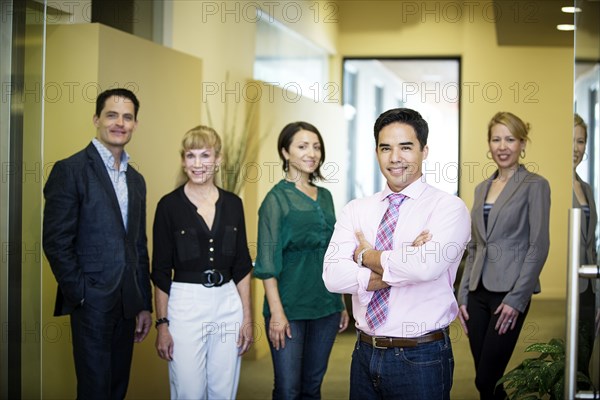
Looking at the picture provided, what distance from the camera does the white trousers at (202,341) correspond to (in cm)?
344

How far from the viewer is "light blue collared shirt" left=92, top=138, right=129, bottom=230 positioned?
11.6 feet

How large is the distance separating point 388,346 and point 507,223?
56.1 inches

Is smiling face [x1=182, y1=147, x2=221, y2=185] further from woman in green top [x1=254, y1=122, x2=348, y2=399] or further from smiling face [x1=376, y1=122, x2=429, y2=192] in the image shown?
smiling face [x1=376, y1=122, x2=429, y2=192]

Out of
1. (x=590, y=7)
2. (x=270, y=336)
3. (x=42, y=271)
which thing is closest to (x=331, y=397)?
(x=270, y=336)

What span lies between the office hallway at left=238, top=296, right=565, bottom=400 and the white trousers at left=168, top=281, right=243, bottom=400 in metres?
0.95

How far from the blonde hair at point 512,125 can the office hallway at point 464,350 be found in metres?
0.83

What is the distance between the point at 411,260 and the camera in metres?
2.59

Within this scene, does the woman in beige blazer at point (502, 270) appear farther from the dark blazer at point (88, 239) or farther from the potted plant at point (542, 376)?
the dark blazer at point (88, 239)

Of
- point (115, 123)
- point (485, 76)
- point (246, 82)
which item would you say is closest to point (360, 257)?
point (115, 123)

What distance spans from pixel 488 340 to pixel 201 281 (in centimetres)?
135

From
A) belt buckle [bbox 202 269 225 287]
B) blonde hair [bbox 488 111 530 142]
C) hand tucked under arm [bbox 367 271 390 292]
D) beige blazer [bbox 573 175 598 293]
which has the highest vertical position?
blonde hair [bbox 488 111 530 142]

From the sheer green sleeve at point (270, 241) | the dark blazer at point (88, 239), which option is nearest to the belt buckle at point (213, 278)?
the sheer green sleeve at point (270, 241)

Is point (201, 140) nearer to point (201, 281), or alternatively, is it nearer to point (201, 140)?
point (201, 140)

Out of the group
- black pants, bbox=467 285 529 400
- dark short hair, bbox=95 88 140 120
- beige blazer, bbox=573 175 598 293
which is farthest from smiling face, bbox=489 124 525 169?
beige blazer, bbox=573 175 598 293
